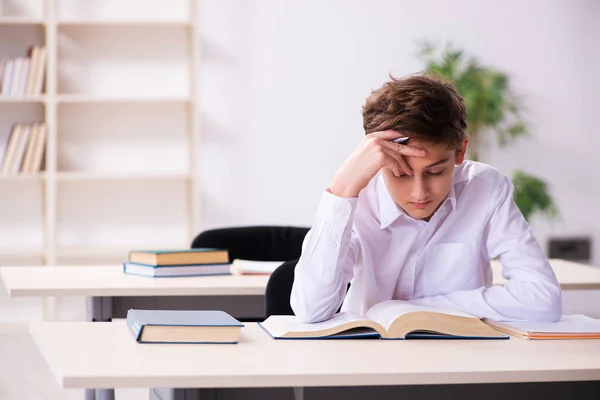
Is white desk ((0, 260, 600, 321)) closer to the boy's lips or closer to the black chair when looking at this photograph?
the black chair

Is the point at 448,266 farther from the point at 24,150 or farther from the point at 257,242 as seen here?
the point at 24,150

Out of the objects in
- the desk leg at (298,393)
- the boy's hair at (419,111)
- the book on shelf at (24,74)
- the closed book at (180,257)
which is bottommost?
the desk leg at (298,393)

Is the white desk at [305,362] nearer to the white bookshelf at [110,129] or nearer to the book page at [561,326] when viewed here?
the book page at [561,326]

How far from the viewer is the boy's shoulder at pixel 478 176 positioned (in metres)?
1.98

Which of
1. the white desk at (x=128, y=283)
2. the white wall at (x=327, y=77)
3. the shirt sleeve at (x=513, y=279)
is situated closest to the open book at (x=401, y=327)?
the shirt sleeve at (x=513, y=279)

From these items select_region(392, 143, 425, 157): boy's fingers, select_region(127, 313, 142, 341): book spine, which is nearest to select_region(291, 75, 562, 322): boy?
select_region(392, 143, 425, 157): boy's fingers

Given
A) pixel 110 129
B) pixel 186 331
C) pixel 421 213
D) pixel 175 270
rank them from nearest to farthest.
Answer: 1. pixel 186 331
2. pixel 421 213
3. pixel 175 270
4. pixel 110 129

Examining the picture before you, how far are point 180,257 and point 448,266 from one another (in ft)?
3.58

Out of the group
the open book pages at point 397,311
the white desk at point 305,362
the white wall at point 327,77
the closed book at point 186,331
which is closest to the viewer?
the white desk at point 305,362

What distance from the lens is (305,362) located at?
1348 mm

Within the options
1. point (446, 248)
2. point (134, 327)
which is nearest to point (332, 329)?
point (134, 327)

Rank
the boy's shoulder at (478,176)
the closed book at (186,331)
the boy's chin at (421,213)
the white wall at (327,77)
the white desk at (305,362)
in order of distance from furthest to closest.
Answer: the white wall at (327,77) < the boy's shoulder at (478,176) < the boy's chin at (421,213) < the closed book at (186,331) < the white desk at (305,362)

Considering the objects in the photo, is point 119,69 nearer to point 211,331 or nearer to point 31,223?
point 31,223

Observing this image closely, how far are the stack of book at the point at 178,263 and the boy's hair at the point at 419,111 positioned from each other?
3.58ft
